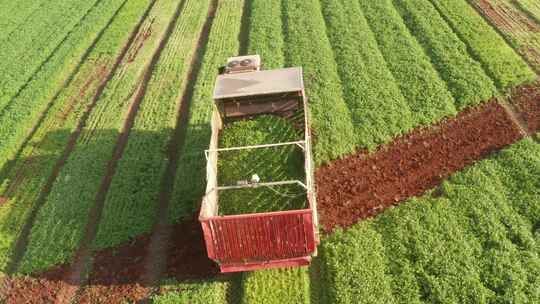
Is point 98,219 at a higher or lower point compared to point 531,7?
lower

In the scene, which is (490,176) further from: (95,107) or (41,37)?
(41,37)

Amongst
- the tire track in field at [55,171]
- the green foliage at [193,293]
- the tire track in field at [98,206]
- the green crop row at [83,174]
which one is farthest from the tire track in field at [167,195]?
the tire track in field at [55,171]

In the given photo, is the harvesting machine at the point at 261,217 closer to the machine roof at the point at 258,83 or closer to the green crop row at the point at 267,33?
the machine roof at the point at 258,83

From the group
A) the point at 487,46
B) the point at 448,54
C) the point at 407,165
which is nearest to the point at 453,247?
the point at 407,165

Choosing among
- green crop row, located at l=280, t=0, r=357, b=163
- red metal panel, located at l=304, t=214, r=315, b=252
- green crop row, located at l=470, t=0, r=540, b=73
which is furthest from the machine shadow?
green crop row, located at l=470, t=0, r=540, b=73

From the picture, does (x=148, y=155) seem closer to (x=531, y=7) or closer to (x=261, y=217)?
(x=261, y=217)

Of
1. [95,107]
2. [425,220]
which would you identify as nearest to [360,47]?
[425,220]
